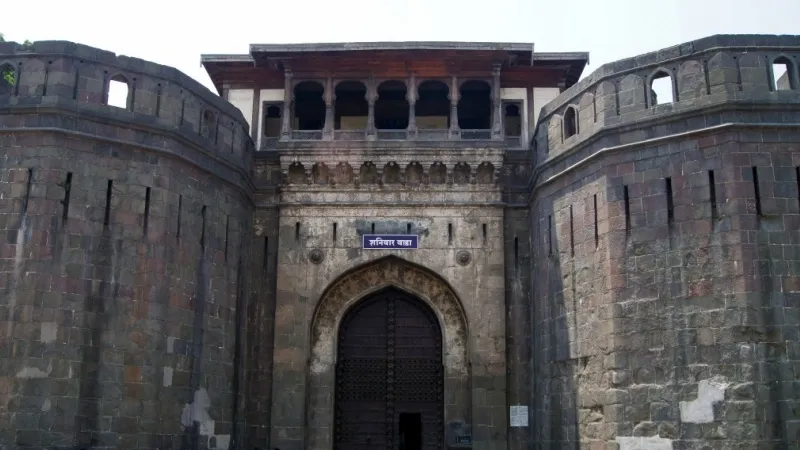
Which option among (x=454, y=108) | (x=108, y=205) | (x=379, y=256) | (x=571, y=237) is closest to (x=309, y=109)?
(x=454, y=108)

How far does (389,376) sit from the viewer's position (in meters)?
18.5

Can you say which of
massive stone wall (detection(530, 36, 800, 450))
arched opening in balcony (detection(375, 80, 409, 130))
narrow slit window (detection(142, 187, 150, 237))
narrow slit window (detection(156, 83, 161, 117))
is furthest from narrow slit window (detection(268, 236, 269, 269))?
massive stone wall (detection(530, 36, 800, 450))

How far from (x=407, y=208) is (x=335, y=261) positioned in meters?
2.03

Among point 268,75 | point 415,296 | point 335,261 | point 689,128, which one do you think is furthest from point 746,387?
point 268,75

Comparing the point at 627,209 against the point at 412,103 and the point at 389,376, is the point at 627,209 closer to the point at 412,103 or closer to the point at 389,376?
the point at 412,103

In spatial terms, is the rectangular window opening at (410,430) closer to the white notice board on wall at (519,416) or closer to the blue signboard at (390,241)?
the white notice board on wall at (519,416)

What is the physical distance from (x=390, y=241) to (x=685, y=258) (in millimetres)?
6928

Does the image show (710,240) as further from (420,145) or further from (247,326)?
(247,326)

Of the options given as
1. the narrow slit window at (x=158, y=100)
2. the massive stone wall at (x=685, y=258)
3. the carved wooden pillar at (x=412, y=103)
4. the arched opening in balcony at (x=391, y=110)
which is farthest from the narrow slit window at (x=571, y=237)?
the narrow slit window at (x=158, y=100)

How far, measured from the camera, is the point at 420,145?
62.4ft

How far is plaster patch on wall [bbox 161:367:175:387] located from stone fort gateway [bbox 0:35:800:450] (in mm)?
48

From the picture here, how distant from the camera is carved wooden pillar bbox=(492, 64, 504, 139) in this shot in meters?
19.3

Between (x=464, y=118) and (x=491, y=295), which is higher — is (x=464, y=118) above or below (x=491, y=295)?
above

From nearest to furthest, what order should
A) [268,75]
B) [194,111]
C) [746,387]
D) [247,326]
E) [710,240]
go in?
[746,387] → [710,240] → [194,111] → [247,326] → [268,75]
